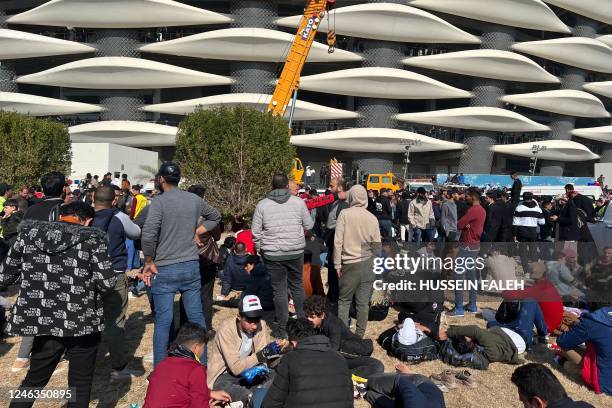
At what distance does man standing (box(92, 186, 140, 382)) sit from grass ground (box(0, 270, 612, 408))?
198 millimetres

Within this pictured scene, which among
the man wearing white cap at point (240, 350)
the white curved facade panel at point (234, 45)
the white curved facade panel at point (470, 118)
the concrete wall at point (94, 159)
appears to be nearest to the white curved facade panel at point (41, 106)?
the white curved facade panel at point (234, 45)

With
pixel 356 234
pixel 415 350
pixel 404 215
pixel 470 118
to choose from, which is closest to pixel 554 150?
pixel 470 118

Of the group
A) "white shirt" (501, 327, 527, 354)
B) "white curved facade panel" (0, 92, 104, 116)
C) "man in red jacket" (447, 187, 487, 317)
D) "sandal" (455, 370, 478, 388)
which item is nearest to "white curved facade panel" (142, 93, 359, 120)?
"white curved facade panel" (0, 92, 104, 116)

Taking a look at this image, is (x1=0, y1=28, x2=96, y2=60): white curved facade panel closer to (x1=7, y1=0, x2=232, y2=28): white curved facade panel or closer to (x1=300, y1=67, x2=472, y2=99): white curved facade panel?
(x1=7, y1=0, x2=232, y2=28): white curved facade panel

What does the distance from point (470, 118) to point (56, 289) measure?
39.8m

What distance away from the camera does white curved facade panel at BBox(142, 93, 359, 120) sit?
3441 cm

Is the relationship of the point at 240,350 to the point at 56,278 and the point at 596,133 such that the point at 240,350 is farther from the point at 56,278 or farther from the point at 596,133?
the point at 596,133

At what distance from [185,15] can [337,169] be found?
1831 cm

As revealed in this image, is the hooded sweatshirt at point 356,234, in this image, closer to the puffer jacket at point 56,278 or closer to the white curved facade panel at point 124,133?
the puffer jacket at point 56,278

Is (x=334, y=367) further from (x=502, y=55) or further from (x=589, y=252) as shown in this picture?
(x=502, y=55)

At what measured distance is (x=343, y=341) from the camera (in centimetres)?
459

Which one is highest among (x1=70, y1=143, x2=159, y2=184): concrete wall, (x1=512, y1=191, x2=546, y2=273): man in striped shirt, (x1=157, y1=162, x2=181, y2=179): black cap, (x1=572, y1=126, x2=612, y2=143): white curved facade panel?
(x1=572, y1=126, x2=612, y2=143): white curved facade panel

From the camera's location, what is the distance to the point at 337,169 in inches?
1024

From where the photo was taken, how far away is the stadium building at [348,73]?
112ft
